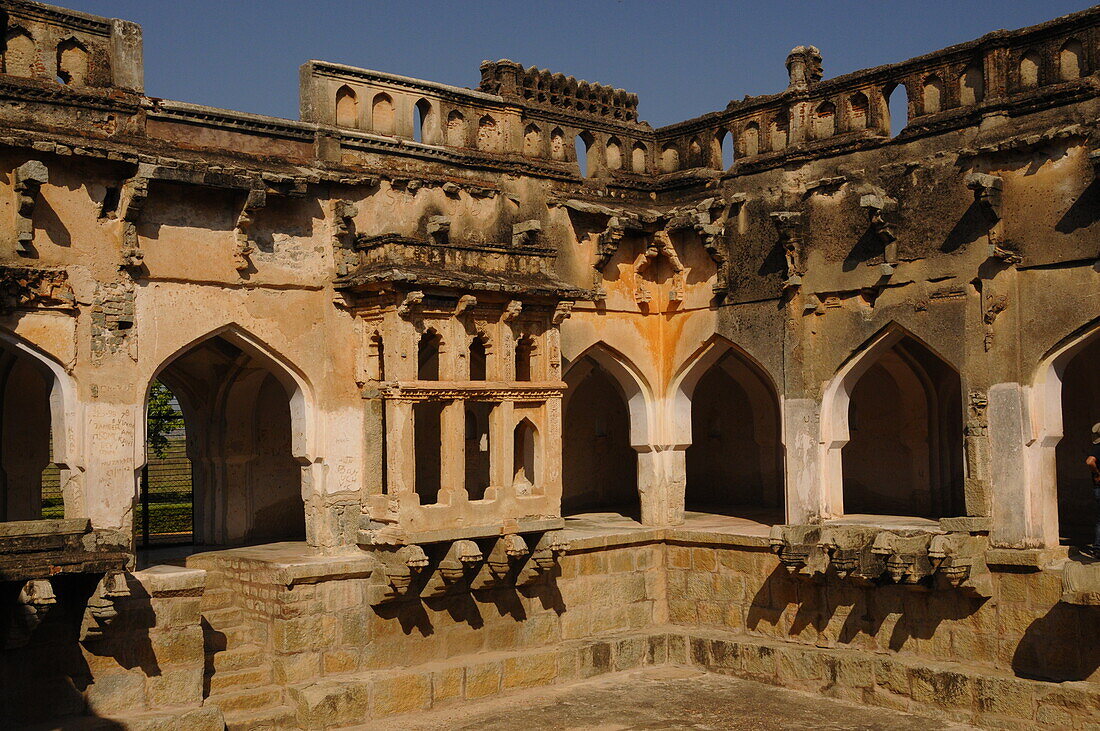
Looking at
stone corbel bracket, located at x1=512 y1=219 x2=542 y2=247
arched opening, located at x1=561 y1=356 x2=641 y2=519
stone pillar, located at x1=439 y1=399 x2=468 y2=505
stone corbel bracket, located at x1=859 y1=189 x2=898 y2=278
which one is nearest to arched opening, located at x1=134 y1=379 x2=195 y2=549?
arched opening, located at x1=561 y1=356 x2=641 y2=519

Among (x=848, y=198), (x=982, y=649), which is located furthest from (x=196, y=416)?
(x=982, y=649)

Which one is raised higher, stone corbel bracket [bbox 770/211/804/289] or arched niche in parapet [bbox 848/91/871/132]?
arched niche in parapet [bbox 848/91/871/132]

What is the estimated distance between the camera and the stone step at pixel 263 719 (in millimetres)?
10547

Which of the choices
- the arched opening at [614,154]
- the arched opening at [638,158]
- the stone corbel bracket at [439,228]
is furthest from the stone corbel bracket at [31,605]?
the arched opening at [638,158]

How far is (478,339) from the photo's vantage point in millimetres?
12609

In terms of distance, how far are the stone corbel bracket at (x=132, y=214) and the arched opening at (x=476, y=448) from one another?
19.6ft

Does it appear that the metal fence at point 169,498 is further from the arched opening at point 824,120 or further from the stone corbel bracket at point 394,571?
the arched opening at point 824,120

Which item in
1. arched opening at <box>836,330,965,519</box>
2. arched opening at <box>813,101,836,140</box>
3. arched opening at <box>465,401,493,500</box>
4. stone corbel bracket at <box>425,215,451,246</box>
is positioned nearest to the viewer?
stone corbel bracket at <box>425,215,451,246</box>

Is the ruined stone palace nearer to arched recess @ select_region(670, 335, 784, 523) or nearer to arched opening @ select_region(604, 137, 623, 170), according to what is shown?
arched opening @ select_region(604, 137, 623, 170)

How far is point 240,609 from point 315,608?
873mm

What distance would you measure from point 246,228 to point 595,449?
25.0 ft

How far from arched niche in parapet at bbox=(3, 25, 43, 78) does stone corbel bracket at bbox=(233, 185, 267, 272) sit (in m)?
2.10

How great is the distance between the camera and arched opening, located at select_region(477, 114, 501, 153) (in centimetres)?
1365

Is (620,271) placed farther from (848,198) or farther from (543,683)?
(543,683)
